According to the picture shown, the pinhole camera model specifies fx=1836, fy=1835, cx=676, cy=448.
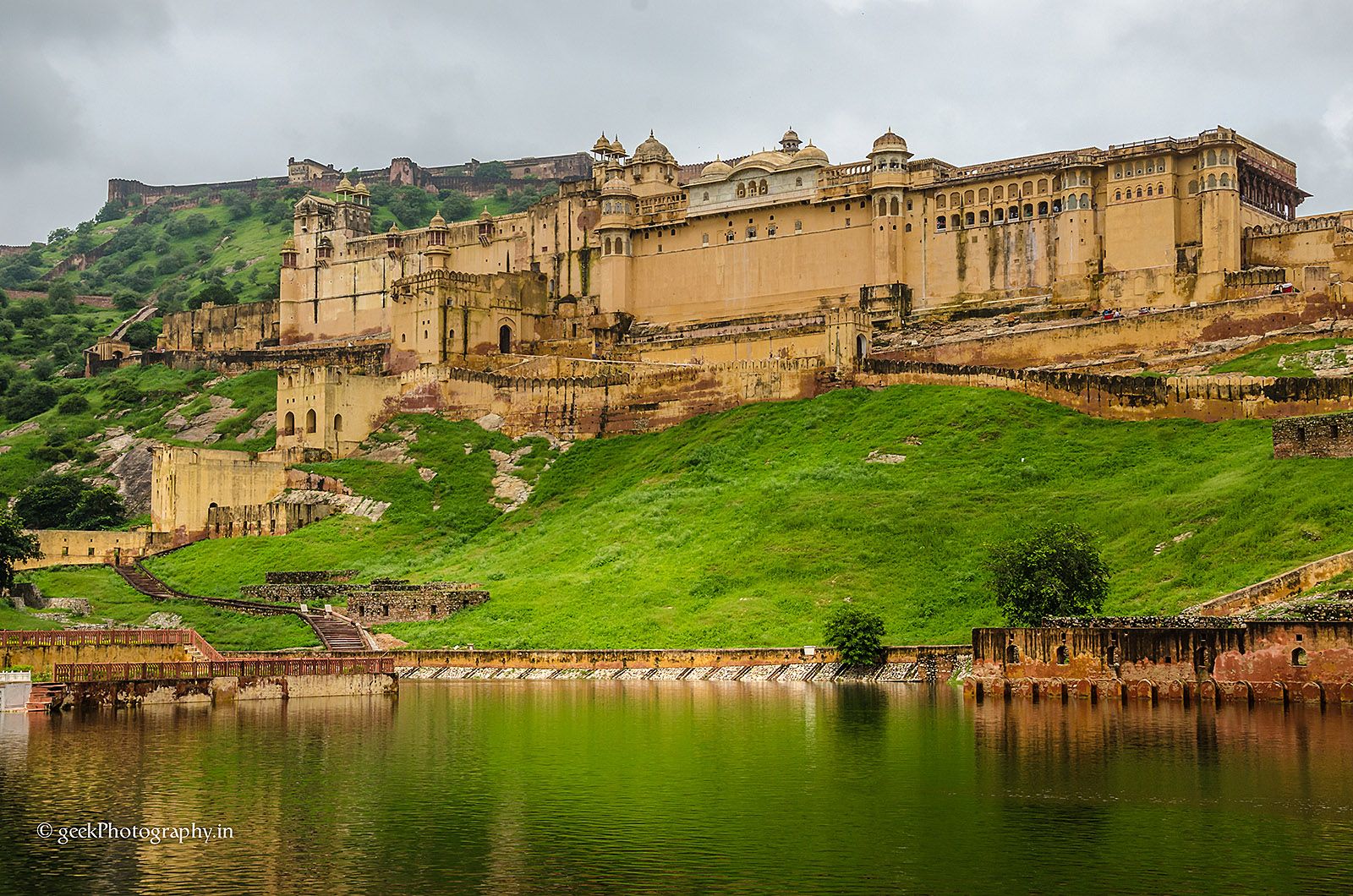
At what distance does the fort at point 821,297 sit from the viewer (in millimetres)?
72438

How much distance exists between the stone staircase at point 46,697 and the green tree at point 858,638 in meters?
18.8

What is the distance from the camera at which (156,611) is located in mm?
58375

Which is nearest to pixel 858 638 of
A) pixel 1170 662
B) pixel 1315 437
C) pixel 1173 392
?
pixel 1170 662

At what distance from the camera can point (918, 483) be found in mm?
63188

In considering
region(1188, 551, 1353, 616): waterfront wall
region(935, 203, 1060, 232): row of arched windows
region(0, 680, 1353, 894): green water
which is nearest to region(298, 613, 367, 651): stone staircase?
region(0, 680, 1353, 894): green water

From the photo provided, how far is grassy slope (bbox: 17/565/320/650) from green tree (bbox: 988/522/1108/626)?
67.1 feet

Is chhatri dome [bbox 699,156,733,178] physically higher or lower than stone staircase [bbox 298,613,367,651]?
higher

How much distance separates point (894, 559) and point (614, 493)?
2064cm

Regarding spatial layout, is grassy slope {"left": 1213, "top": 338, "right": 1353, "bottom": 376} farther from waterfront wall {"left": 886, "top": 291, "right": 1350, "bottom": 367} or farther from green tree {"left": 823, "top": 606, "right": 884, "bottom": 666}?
green tree {"left": 823, "top": 606, "right": 884, "bottom": 666}

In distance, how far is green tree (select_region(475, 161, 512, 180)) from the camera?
579ft

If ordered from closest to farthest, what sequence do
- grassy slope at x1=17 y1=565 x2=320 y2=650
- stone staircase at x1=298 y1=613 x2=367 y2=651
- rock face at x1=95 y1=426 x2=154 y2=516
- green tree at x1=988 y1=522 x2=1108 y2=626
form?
green tree at x1=988 y1=522 x2=1108 y2=626 → grassy slope at x1=17 y1=565 x2=320 y2=650 → stone staircase at x1=298 y1=613 x2=367 y2=651 → rock face at x1=95 y1=426 x2=154 y2=516

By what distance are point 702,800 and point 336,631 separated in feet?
105

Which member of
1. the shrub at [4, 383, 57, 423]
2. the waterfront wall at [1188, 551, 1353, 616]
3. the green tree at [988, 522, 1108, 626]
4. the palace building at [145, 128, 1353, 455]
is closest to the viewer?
the waterfront wall at [1188, 551, 1353, 616]

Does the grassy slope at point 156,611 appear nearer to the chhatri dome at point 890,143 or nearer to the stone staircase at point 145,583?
the stone staircase at point 145,583
